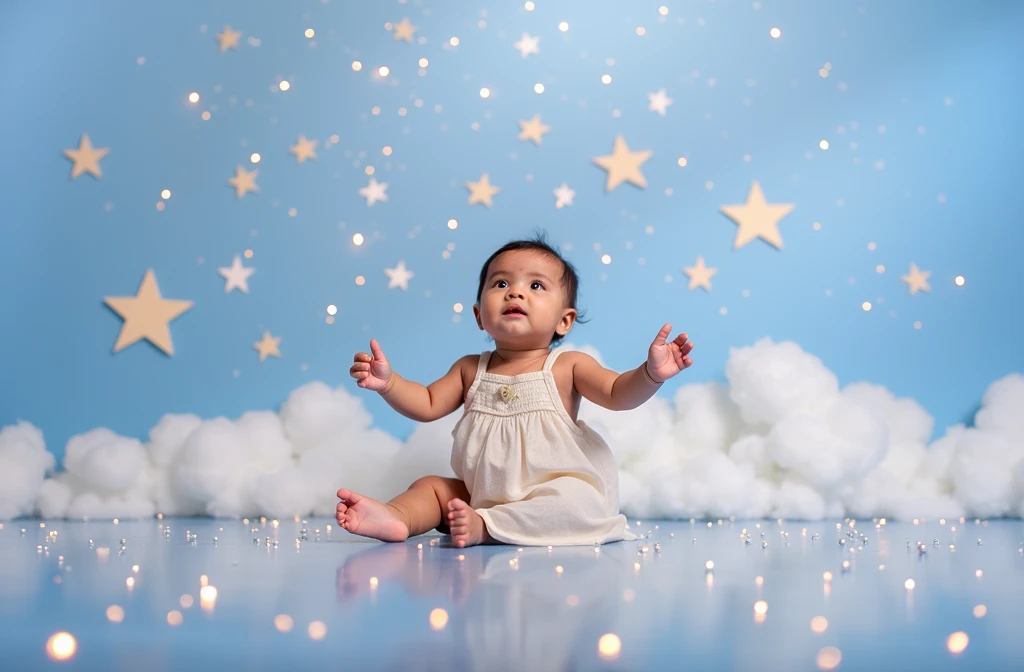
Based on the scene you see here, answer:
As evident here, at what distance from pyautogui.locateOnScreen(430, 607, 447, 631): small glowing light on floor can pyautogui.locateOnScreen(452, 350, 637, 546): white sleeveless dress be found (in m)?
0.74

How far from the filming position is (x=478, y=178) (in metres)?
2.80

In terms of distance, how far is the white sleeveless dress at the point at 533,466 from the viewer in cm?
181

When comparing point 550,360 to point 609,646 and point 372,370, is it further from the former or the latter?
point 609,646

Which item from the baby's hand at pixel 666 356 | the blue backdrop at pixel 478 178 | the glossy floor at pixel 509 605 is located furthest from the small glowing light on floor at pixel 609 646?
the blue backdrop at pixel 478 178

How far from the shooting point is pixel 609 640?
0.92 meters

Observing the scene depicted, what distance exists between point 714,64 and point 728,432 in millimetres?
1071

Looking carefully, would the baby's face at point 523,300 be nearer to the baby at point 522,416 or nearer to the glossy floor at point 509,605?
the baby at point 522,416

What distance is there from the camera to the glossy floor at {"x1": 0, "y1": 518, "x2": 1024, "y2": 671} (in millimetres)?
870

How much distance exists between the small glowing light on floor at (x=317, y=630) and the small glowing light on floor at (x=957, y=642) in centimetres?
58

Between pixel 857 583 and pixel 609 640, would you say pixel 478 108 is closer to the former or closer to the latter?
pixel 857 583

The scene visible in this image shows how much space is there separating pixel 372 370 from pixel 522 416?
1.02 ft

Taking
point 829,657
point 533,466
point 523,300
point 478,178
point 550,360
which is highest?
point 478,178

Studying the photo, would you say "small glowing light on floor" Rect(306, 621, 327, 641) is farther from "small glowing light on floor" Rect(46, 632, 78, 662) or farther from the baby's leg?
the baby's leg

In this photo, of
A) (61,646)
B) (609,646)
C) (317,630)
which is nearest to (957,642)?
(609,646)
